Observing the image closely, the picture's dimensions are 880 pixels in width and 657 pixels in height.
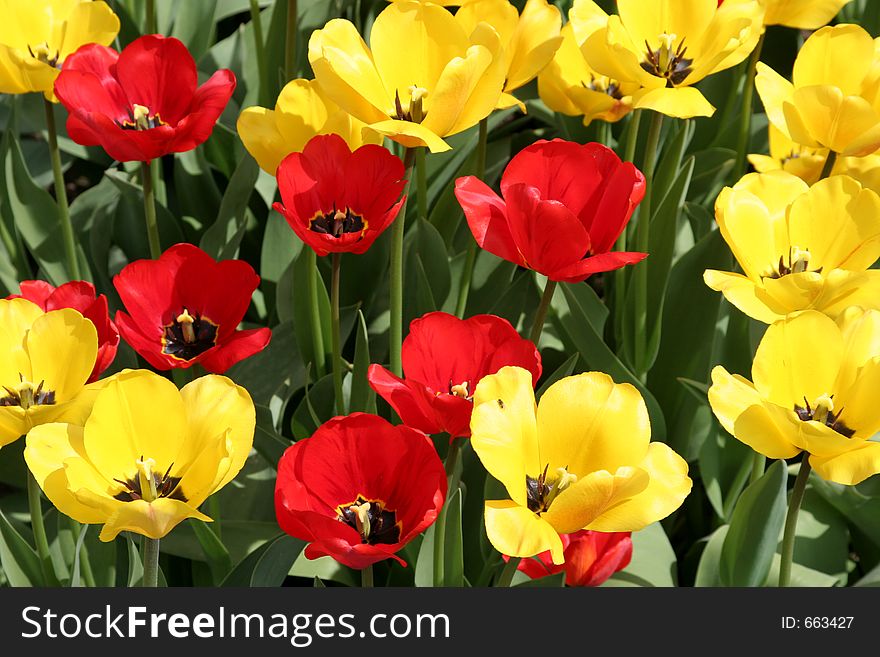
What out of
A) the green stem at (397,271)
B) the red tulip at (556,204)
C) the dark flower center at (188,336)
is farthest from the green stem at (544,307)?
the dark flower center at (188,336)

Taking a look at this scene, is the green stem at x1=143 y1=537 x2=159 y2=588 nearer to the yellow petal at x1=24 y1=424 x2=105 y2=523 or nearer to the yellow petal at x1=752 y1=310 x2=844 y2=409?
the yellow petal at x1=24 y1=424 x2=105 y2=523

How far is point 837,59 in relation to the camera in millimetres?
1417

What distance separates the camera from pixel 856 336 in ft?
3.40

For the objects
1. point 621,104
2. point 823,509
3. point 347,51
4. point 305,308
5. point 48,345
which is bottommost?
point 823,509

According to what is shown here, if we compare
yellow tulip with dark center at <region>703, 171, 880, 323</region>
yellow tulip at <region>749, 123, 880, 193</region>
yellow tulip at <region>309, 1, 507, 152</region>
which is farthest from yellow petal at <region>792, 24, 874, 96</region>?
yellow tulip at <region>309, 1, 507, 152</region>

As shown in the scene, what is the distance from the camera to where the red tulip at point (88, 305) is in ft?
3.75

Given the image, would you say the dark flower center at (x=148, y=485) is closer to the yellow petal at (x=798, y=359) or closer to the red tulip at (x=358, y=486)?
the red tulip at (x=358, y=486)

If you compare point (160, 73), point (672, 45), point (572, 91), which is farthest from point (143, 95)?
point (672, 45)

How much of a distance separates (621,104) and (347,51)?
22.5 inches

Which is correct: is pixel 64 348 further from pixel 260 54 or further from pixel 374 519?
pixel 260 54

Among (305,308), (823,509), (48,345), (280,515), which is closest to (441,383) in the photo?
(280,515)

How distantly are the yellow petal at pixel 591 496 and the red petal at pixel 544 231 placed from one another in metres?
0.27

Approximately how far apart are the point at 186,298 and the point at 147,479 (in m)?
0.37

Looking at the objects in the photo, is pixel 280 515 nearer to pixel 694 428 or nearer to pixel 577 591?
pixel 577 591
